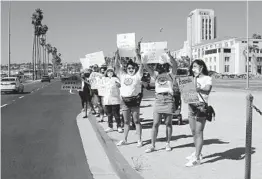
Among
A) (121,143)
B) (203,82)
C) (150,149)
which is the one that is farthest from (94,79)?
(203,82)

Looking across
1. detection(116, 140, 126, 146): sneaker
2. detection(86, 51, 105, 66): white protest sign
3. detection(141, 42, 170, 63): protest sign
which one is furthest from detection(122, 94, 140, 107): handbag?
detection(86, 51, 105, 66): white protest sign

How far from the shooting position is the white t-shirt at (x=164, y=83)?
6.73m

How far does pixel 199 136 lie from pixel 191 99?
0.59 metres

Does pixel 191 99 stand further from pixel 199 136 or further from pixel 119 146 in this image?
pixel 119 146

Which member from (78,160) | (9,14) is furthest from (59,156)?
(9,14)

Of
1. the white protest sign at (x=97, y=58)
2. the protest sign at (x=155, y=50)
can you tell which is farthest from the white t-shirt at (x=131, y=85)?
the white protest sign at (x=97, y=58)

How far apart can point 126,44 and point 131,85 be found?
2.96 meters

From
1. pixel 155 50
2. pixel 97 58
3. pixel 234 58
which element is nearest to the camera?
pixel 155 50

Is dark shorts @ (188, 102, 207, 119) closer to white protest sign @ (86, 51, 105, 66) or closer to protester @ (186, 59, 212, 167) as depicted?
protester @ (186, 59, 212, 167)

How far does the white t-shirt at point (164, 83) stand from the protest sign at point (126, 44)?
2906 mm

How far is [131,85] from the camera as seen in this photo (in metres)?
7.46

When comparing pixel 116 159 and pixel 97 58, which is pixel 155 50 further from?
pixel 97 58

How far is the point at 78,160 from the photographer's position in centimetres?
686

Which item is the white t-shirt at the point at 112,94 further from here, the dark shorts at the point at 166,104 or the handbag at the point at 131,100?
the dark shorts at the point at 166,104
